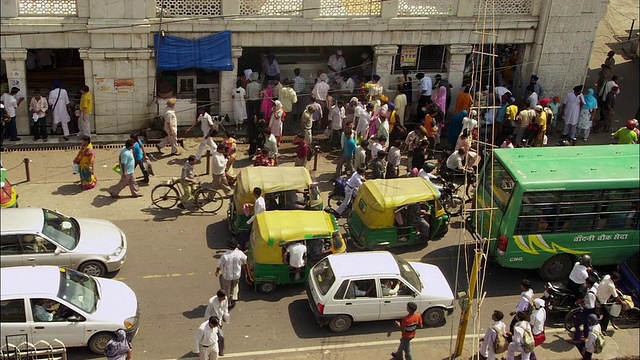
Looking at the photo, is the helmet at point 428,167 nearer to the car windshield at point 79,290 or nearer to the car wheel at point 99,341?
the car windshield at point 79,290

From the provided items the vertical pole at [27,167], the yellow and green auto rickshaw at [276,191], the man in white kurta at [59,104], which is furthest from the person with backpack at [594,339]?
the man in white kurta at [59,104]

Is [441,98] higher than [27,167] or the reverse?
higher

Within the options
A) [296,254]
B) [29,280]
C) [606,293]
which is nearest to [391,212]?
[296,254]

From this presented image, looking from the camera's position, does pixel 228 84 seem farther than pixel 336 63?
No

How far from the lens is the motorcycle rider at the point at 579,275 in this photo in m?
15.1

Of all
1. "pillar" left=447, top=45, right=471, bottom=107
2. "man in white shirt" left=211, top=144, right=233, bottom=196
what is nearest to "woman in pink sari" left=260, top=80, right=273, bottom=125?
"man in white shirt" left=211, top=144, right=233, bottom=196

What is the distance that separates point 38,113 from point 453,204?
11218 mm

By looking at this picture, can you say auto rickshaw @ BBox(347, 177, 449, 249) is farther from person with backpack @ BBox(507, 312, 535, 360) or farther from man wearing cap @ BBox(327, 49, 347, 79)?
man wearing cap @ BBox(327, 49, 347, 79)

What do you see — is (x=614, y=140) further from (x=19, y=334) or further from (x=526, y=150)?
(x=19, y=334)

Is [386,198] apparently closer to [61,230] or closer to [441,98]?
[61,230]

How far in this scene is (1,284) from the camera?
43.4ft

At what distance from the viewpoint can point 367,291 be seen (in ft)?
48.0

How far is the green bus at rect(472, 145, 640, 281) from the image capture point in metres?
15.8

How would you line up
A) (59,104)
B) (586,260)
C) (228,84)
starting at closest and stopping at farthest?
(586,260) → (59,104) → (228,84)
